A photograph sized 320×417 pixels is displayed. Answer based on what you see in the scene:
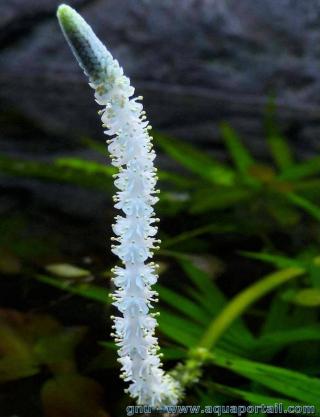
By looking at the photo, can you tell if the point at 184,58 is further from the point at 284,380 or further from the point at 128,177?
the point at 128,177

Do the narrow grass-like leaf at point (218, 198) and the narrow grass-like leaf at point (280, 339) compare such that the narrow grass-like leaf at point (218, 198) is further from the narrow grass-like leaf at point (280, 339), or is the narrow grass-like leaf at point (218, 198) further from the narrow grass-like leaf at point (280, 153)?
the narrow grass-like leaf at point (280, 339)

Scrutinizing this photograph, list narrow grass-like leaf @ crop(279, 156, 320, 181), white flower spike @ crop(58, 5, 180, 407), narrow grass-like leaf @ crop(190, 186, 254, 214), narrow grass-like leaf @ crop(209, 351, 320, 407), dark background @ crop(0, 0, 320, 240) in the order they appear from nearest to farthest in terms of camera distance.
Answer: white flower spike @ crop(58, 5, 180, 407) < narrow grass-like leaf @ crop(209, 351, 320, 407) < narrow grass-like leaf @ crop(190, 186, 254, 214) < narrow grass-like leaf @ crop(279, 156, 320, 181) < dark background @ crop(0, 0, 320, 240)

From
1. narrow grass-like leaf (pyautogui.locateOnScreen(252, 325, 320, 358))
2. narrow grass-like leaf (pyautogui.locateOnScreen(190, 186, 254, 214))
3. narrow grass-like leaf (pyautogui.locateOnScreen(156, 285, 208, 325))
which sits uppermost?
narrow grass-like leaf (pyautogui.locateOnScreen(190, 186, 254, 214))

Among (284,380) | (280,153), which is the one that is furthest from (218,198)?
(284,380)

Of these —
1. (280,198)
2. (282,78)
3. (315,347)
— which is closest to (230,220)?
(280,198)

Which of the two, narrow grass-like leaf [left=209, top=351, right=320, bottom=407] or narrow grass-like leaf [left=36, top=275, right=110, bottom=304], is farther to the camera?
narrow grass-like leaf [left=36, top=275, right=110, bottom=304]

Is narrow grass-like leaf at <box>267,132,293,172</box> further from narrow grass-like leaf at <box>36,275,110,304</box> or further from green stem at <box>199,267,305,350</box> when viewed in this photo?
narrow grass-like leaf at <box>36,275,110,304</box>

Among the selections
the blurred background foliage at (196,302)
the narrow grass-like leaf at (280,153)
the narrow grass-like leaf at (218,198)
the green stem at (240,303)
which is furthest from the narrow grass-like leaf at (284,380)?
the narrow grass-like leaf at (280,153)

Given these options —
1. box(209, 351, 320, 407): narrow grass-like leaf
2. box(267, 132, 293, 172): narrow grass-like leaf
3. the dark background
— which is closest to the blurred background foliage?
box(209, 351, 320, 407): narrow grass-like leaf
